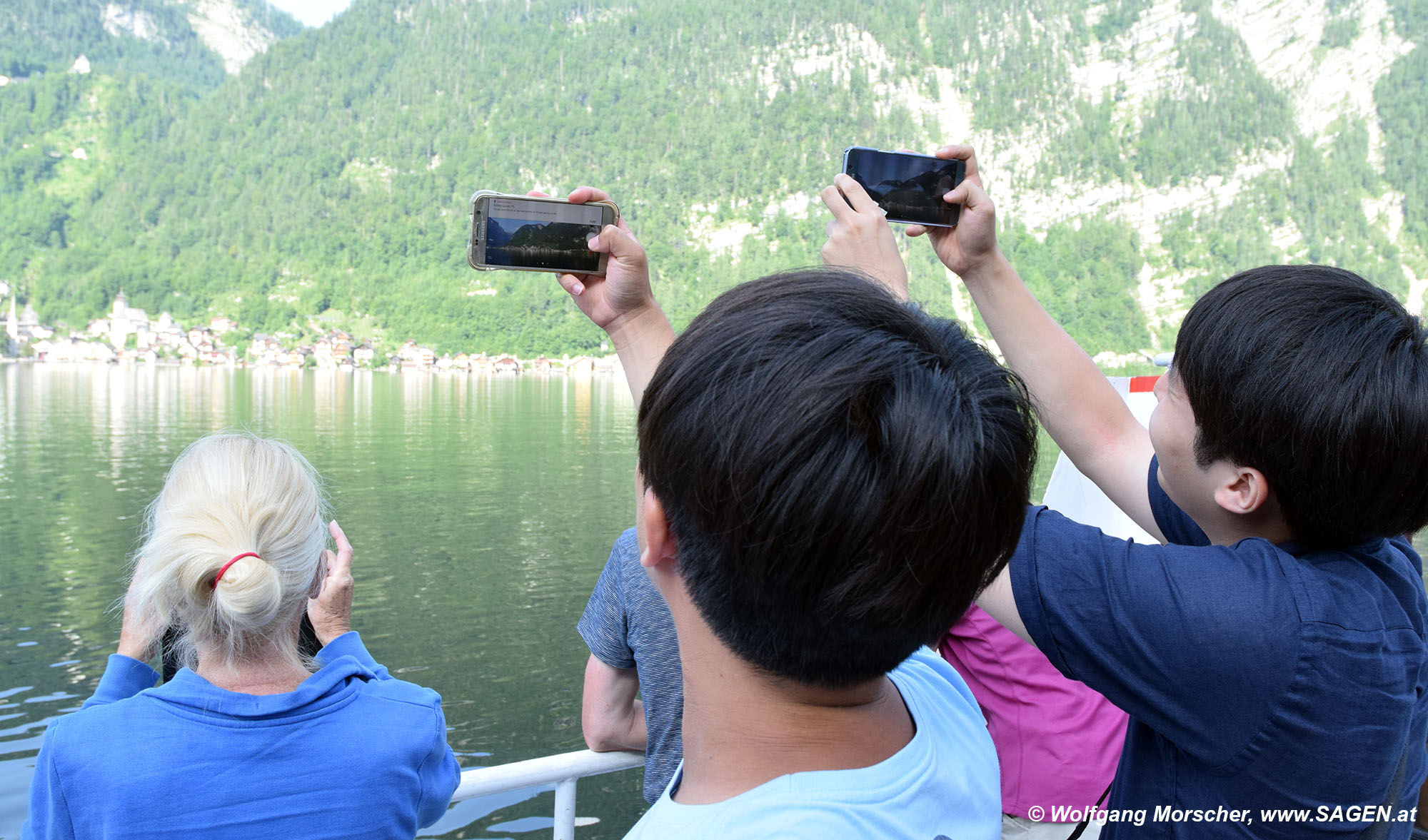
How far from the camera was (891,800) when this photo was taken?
25.8 inches

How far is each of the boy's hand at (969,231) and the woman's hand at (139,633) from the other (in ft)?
3.80

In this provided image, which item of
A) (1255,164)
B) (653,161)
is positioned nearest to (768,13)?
(653,161)

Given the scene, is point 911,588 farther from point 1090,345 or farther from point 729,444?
point 1090,345

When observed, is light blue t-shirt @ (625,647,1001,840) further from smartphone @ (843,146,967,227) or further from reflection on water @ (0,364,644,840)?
reflection on water @ (0,364,644,840)

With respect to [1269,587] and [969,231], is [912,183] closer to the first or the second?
[969,231]

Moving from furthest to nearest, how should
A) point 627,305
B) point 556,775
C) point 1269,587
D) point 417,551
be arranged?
1. point 417,551
2. point 556,775
3. point 627,305
4. point 1269,587

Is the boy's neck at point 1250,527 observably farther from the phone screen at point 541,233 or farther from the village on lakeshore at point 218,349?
the village on lakeshore at point 218,349

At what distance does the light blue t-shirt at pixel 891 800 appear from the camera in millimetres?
611

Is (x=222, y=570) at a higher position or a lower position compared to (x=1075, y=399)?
lower

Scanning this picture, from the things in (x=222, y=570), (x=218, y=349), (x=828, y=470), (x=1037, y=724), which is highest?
(x=828, y=470)

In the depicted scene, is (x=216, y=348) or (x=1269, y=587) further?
(x=216, y=348)

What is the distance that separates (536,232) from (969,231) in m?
0.62

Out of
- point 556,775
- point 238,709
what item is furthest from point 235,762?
point 556,775

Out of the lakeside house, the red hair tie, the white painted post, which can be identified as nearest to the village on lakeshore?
the lakeside house
